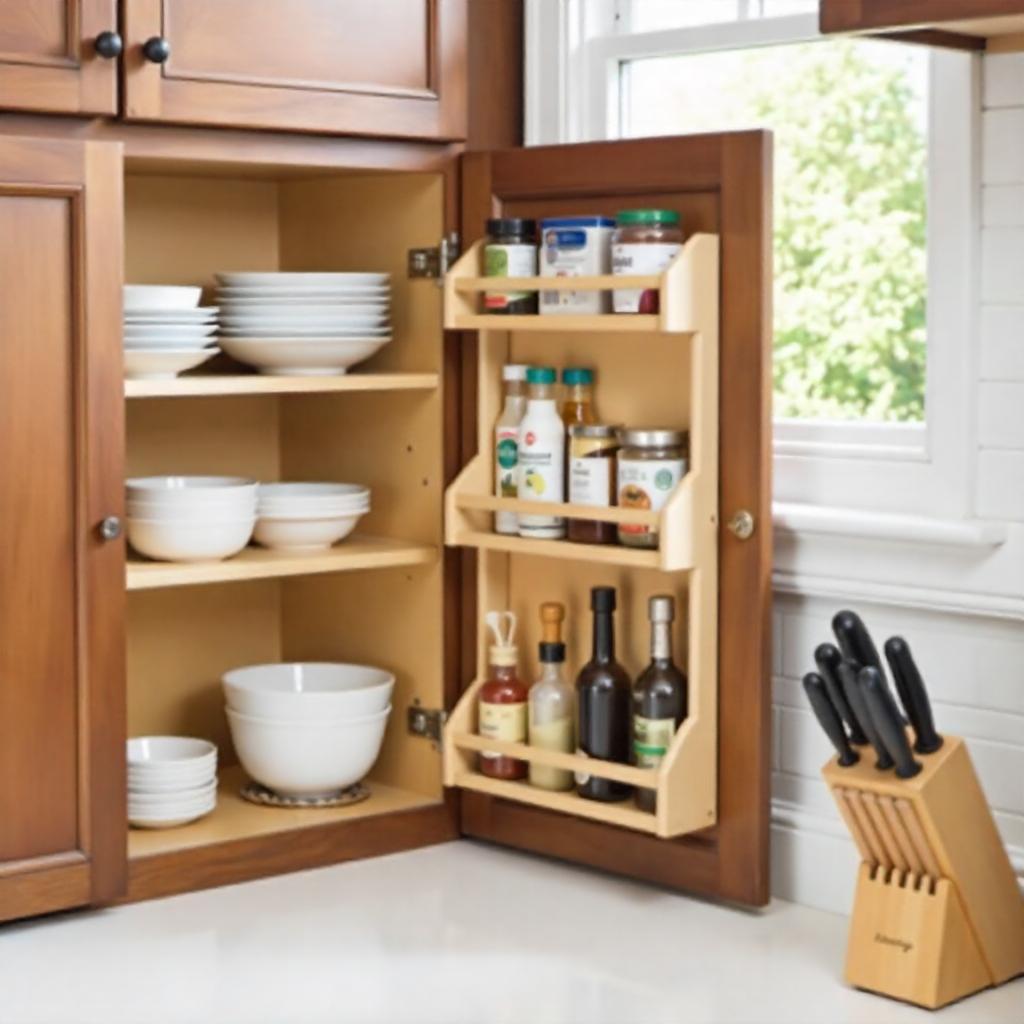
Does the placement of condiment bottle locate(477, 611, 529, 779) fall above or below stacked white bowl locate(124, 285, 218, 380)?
below

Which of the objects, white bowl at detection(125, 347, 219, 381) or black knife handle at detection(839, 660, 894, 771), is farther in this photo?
white bowl at detection(125, 347, 219, 381)

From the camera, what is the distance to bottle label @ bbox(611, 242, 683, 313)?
2.99 m

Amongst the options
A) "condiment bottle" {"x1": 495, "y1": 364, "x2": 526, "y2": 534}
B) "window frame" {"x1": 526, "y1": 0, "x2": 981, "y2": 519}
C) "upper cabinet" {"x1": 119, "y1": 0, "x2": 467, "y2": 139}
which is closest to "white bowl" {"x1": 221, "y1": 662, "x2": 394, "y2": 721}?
"condiment bottle" {"x1": 495, "y1": 364, "x2": 526, "y2": 534}

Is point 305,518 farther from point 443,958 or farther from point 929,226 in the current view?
point 929,226

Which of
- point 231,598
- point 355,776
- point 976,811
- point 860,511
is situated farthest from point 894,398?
point 231,598

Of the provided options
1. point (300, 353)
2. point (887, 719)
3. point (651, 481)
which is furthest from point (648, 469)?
point (300, 353)

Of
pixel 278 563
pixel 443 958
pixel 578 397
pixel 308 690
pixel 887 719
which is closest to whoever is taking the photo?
pixel 887 719

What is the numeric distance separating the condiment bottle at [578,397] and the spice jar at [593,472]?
5 centimetres

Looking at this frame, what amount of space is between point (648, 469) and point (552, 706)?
44cm

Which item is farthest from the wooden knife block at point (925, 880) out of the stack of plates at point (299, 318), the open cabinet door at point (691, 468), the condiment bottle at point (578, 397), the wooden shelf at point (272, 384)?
the stack of plates at point (299, 318)

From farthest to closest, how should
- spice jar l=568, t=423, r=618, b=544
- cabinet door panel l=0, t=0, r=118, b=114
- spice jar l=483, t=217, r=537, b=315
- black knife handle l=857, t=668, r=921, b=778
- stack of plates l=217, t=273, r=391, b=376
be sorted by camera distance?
stack of plates l=217, t=273, r=391, b=376
spice jar l=483, t=217, r=537, b=315
spice jar l=568, t=423, r=618, b=544
cabinet door panel l=0, t=0, r=118, b=114
black knife handle l=857, t=668, r=921, b=778

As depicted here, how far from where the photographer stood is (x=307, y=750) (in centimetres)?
339

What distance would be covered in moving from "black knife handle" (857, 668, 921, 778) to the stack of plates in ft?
3.74

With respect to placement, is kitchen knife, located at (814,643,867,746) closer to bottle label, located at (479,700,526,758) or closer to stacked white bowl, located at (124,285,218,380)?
bottle label, located at (479,700,526,758)
